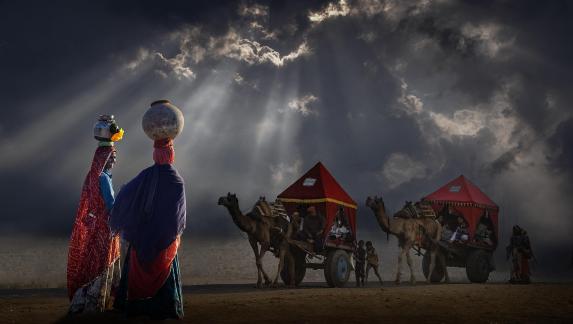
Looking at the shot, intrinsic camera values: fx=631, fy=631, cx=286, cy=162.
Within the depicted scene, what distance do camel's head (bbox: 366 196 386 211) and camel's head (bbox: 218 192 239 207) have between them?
5634 millimetres

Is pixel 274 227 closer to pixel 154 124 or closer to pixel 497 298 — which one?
pixel 497 298

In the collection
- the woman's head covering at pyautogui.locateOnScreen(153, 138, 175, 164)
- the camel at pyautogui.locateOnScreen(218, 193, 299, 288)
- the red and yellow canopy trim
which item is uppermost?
the red and yellow canopy trim

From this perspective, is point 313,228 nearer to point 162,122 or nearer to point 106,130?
point 106,130

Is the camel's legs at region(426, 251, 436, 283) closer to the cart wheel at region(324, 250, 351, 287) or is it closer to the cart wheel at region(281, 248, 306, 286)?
the cart wheel at region(324, 250, 351, 287)

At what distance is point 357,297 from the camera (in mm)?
13906

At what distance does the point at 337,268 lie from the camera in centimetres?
1956

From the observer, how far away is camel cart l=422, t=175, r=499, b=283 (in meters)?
24.2

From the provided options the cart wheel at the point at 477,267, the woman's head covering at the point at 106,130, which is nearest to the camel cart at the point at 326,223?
the cart wheel at the point at 477,267

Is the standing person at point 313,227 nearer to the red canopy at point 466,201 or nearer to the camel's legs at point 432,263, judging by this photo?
the camel's legs at point 432,263

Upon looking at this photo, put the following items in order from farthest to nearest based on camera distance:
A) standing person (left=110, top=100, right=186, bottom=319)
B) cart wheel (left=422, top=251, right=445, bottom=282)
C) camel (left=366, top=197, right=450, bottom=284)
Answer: cart wheel (left=422, top=251, right=445, bottom=282) → camel (left=366, top=197, right=450, bottom=284) → standing person (left=110, top=100, right=186, bottom=319)

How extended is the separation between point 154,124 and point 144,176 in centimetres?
79

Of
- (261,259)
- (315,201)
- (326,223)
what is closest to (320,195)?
(315,201)

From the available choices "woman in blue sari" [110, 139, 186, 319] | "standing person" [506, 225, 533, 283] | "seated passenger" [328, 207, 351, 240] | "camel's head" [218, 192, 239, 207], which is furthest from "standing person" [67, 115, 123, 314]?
"standing person" [506, 225, 533, 283]

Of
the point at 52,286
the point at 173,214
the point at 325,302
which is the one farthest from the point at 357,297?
the point at 52,286
